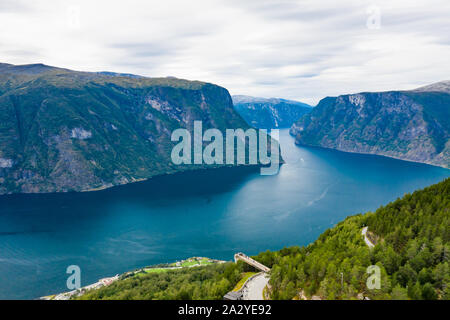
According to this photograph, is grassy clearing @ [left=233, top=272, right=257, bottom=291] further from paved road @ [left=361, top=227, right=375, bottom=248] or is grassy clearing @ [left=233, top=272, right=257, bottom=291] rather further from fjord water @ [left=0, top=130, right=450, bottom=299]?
fjord water @ [left=0, top=130, right=450, bottom=299]

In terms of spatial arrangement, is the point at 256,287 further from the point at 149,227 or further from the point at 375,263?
the point at 149,227

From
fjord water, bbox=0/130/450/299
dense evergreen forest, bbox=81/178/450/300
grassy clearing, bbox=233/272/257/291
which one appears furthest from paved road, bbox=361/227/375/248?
fjord water, bbox=0/130/450/299

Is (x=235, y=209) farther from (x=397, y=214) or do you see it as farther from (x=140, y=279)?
(x=397, y=214)

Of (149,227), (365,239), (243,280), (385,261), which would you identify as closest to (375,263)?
(385,261)

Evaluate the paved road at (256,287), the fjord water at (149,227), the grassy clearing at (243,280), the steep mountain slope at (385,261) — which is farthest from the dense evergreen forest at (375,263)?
the fjord water at (149,227)

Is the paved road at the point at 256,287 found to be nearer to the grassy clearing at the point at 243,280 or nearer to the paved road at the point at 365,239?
the grassy clearing at the point at 243,280
